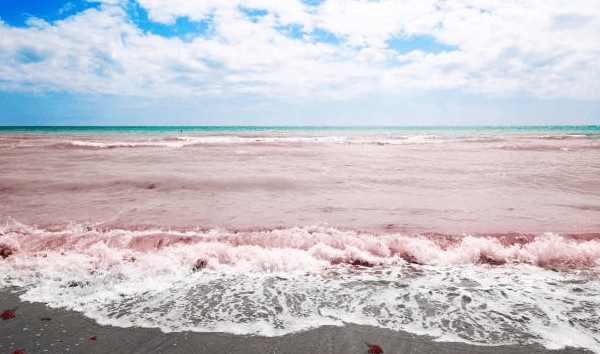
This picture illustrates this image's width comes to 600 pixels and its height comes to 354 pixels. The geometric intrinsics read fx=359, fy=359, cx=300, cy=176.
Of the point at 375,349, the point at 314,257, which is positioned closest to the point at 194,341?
the point at 375,349

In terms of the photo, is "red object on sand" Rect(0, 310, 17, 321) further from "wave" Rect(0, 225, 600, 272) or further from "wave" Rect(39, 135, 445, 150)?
"wave" Rect(39, 135, 445, 150)

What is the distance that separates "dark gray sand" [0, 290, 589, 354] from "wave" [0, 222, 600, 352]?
0.35ft

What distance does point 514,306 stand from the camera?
3309mm

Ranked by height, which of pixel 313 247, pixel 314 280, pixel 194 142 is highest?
pixel 194 142

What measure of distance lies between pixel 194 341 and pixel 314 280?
1501 millimetres

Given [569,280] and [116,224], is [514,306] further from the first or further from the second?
[116,224]

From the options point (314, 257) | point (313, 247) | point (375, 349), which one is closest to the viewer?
point (375, 349)

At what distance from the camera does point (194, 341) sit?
273 centimetres

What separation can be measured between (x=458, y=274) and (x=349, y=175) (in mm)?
6872

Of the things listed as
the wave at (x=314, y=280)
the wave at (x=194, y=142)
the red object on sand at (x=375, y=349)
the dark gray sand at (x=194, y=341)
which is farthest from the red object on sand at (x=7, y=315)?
the wave at (x=194, y=142)

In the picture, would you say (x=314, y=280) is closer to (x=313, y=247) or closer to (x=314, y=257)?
(x=314, y=257)

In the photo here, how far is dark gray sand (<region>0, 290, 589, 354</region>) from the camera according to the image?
262 centimetres

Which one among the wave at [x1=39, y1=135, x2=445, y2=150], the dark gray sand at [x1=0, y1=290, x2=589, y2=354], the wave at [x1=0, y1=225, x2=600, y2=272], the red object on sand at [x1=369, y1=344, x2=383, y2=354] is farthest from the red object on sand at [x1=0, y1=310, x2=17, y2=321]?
the wave at [x1=39, y1=135, x2=445, y2=150]

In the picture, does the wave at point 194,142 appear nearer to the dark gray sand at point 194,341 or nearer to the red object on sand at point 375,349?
the dark gray sand at point 194,341
